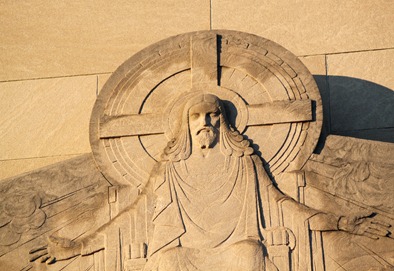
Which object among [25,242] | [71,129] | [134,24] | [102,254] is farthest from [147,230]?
[134,24]

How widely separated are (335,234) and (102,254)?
2374 mm

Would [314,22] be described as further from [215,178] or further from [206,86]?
[215,178]

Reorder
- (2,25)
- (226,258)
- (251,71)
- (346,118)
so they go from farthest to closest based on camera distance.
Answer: (2,25) → (346,118) → (251,71) → (226,258)

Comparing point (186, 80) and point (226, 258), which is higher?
point (186, 80)

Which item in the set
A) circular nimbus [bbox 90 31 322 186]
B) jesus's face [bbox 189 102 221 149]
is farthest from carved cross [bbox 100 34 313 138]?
jesus's face [bbox 189 102 221 149]

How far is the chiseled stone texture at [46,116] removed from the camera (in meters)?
14.2

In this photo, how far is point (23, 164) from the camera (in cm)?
1416

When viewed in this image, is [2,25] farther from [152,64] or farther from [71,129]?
[152,64]

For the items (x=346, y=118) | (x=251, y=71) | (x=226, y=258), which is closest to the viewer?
(x=226, y=258)

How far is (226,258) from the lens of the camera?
11.8 m

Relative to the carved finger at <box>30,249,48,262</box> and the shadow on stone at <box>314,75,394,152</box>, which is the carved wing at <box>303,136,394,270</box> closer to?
the shadow on stone at <box>314,75,394,152</box>

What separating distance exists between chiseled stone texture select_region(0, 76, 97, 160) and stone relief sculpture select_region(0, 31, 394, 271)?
4.89 ft

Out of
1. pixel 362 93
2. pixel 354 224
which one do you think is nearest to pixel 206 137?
pixel 354 224

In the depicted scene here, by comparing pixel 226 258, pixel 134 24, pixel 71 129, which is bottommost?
pixel 226 258
